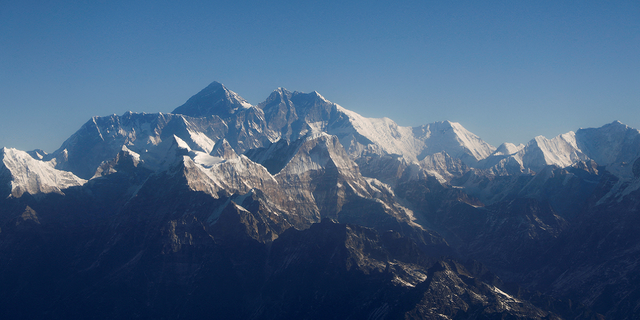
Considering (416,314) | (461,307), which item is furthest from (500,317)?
(416,314)

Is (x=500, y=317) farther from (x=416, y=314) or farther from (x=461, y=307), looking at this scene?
(x=416, y=314)

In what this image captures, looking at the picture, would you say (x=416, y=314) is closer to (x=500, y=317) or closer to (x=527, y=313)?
(x=500, y=317)

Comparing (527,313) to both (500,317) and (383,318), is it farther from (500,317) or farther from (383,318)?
(383,318)

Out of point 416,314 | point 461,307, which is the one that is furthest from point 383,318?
point 461,307

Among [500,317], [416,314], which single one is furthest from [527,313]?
[416,314]

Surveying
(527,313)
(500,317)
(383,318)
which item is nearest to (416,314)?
(383,318)

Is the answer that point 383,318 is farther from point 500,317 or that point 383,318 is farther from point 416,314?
point 500,317
